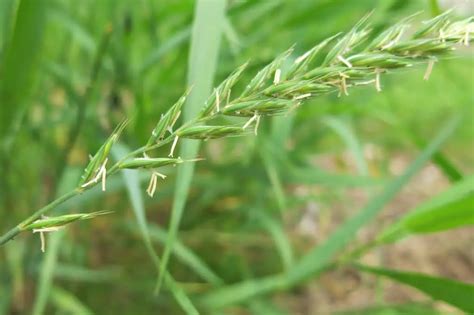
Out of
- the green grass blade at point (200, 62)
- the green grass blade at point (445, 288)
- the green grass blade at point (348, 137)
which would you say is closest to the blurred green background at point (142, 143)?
the green grass blade at point (348, 137)

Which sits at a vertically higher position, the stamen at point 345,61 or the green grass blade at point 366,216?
the stamen at point 345,61

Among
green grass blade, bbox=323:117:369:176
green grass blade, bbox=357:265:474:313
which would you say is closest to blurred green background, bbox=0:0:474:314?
green grass blade, bbox=323:117:369:176

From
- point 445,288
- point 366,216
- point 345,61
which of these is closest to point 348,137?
point 366,216

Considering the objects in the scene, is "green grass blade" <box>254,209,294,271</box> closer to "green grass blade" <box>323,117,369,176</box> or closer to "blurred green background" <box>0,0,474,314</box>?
"blurred green background" <box>0,0,474,314</box>

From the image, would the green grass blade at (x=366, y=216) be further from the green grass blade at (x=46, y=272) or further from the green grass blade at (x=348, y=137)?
the green grass blade at (x=46, y=272)

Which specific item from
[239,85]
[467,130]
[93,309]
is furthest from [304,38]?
[467,130]

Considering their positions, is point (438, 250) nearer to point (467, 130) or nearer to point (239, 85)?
point (467, 130)
